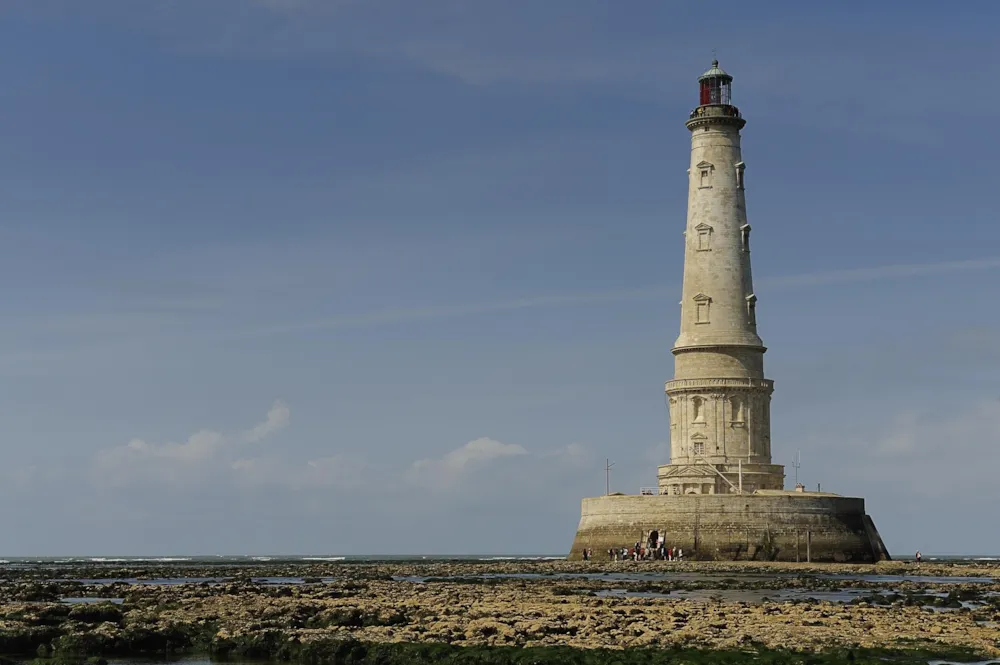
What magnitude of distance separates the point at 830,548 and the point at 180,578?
29.9 m

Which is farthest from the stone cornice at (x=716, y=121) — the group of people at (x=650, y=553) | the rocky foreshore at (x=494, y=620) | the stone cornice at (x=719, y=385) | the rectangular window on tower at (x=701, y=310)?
the rocky foreshore at (x=494, y=620)

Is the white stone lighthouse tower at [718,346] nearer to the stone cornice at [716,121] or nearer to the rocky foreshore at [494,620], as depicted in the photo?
the stone cornice at [716,121]

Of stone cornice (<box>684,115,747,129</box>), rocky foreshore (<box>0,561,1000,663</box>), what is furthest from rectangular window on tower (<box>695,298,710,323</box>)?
rocky foreshore (<box>0,561,1000,663</box>)

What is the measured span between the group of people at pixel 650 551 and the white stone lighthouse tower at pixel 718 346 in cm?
655

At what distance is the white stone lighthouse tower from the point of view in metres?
77.5

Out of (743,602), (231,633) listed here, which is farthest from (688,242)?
(231,633)

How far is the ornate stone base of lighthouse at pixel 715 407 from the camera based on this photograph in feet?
231

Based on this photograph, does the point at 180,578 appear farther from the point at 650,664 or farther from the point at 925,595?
the point at 650,664

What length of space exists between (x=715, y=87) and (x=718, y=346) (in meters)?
14.8

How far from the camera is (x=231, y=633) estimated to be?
106 ft

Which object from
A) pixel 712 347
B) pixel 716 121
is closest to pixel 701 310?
pixel 712 347

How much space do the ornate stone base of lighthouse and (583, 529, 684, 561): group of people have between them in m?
0.25

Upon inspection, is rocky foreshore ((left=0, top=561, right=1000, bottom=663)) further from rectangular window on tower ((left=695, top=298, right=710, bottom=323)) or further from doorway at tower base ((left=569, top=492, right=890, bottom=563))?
rectangular window on tower ((left=695, top=298, right=710, bottom=323))

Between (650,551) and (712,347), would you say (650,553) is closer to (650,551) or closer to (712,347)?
(650,551)
